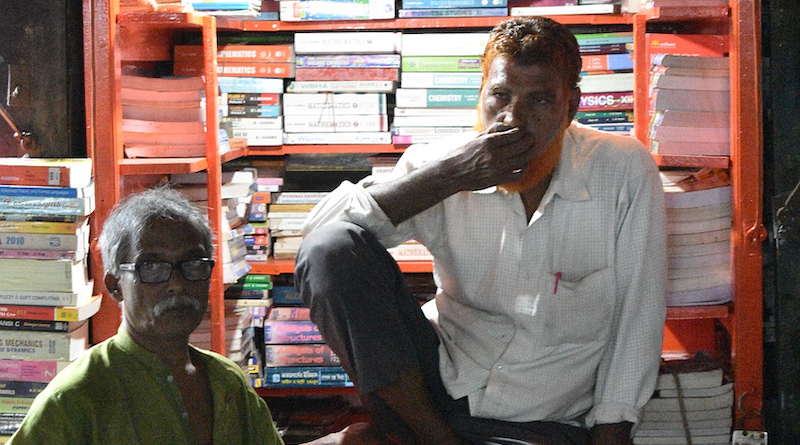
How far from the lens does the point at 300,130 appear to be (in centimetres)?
383

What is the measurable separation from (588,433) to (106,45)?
173 centimetres

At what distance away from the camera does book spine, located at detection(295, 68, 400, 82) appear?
149 inches

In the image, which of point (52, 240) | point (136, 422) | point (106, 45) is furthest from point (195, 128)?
point (136, 422)

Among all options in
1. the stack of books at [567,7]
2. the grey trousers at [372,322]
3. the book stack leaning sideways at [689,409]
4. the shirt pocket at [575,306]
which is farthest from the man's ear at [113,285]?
the stack of books at [567,7]

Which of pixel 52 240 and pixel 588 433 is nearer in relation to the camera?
pixel 588 433

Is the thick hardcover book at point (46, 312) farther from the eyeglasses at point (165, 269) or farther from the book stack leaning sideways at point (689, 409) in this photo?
the book stack leaning sideways at point (689, 409)

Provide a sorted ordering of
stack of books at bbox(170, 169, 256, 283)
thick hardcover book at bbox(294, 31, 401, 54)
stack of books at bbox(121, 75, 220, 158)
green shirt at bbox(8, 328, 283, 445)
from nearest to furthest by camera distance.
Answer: green shirt at bbox(8, 328, 283, 445) < stack of books at bbox(121, 75, 220, 158) < stack of books at bbox(170, 169, 256, 283) < thick hardcover book at bbox(294, 31, 401, 54)

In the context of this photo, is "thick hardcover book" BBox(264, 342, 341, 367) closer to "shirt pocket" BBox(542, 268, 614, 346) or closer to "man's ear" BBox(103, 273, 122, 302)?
"shirt pocket" BBox(542, 268, 614, 346)

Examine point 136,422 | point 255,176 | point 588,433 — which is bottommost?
point 588,433

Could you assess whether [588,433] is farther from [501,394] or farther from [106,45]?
[106,45]

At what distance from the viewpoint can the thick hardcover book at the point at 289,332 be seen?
3830 millimetres

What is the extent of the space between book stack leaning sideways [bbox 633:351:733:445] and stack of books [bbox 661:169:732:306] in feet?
0.71

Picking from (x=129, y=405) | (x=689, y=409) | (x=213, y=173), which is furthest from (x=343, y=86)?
(x=129, y=405)

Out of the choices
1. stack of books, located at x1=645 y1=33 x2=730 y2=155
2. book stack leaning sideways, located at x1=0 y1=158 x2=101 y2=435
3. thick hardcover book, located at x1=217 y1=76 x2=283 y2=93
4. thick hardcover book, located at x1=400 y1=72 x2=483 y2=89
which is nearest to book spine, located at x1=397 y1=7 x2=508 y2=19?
thick hardcover book, located at x1=400 y1=72 x2=483 y2=89
